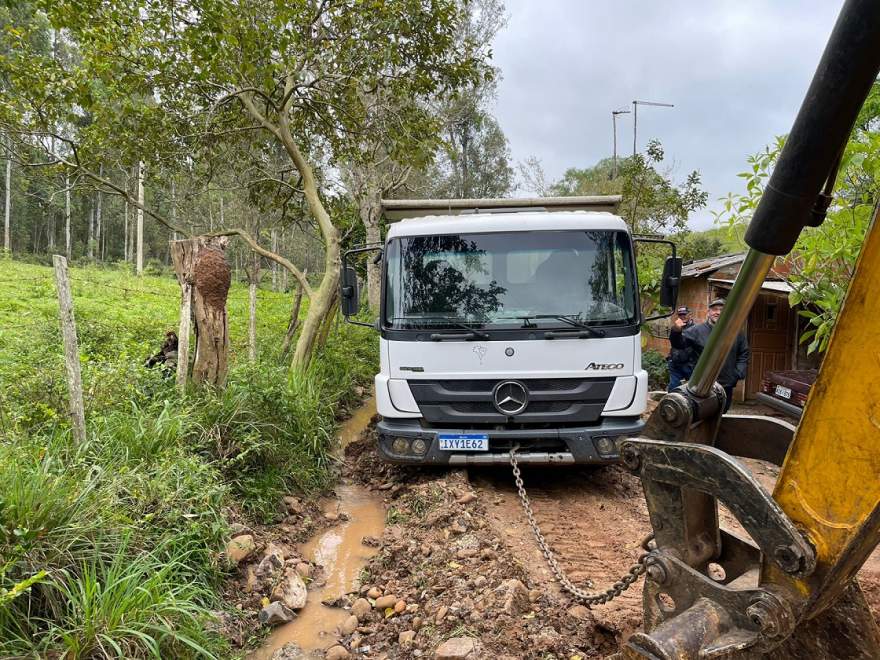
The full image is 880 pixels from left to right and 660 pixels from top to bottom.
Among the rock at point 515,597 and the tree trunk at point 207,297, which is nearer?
the rock at point 515,597

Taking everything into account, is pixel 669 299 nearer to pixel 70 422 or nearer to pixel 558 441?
pixel 558 441

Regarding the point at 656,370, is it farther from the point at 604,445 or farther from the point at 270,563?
the point at 270,563

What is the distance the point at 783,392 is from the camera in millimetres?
6898

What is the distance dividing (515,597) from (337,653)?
3.24 ft

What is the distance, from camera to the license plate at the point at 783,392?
6.81 meters

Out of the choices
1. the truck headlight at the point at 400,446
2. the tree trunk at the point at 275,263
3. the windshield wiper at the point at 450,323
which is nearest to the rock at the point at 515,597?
the truck headlight at the point at 400,446

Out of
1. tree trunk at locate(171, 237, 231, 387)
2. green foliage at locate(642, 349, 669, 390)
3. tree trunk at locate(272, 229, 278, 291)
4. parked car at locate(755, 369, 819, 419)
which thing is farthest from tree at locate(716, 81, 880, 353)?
tree trunk at locate(272, 229, 278, 291)

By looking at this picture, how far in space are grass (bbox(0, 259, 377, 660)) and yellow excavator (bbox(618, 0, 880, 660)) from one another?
223 cm

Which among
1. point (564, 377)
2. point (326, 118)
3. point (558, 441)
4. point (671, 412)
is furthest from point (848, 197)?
point (326, 118)

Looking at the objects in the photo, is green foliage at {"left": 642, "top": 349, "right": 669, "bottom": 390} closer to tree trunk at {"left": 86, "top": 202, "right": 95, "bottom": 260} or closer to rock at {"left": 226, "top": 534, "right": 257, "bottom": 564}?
rock at {"left": 226, "top": 534, "right": 257, "bottom": 564}

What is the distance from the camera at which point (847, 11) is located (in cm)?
114

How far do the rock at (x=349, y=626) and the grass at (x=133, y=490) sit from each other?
654 millimetres

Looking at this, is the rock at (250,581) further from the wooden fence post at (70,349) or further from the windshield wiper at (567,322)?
the windshield wiper at (567,322)

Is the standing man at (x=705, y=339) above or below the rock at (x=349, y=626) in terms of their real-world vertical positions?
above
